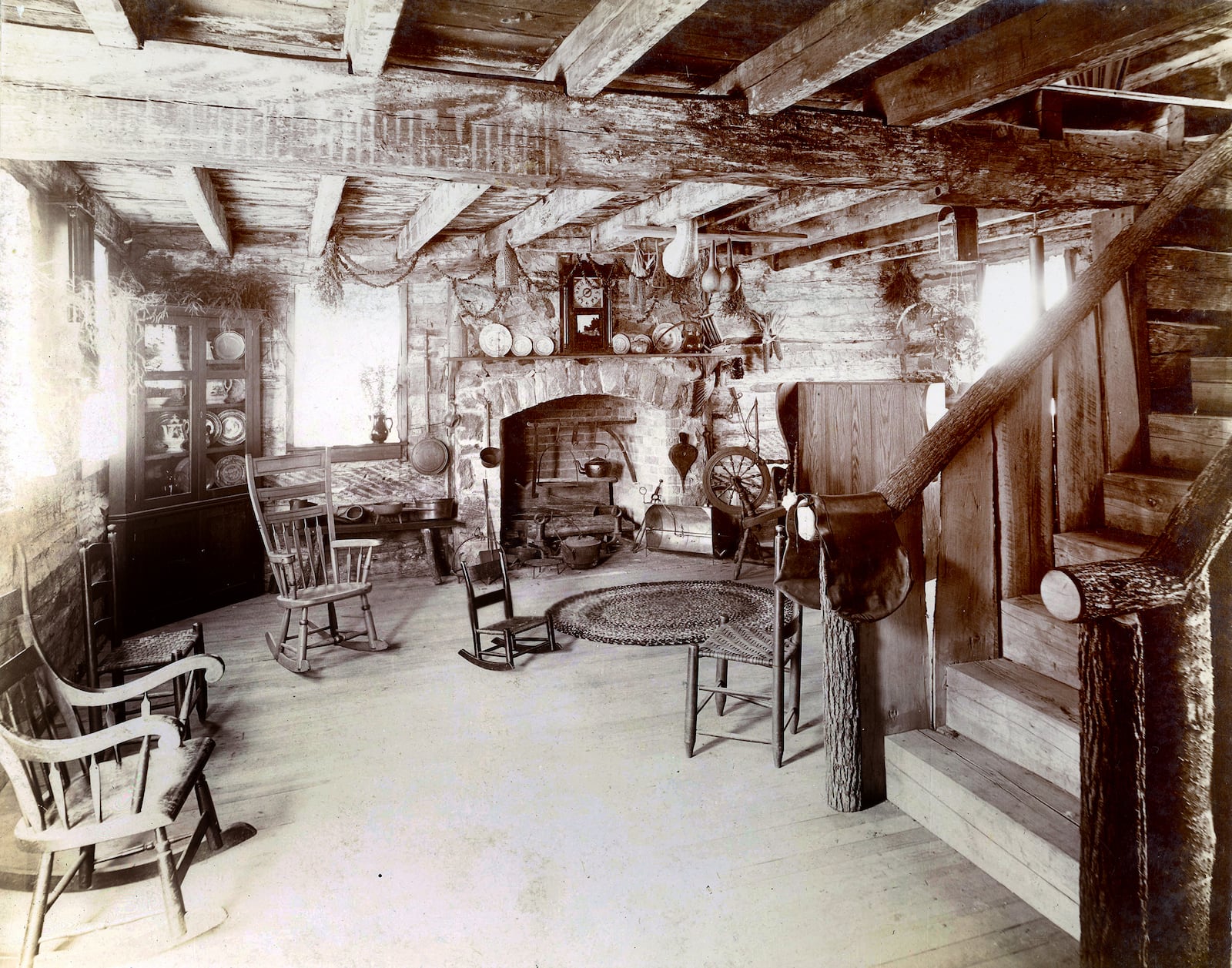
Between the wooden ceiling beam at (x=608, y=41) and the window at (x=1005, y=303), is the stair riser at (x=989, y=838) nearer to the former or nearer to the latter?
the wooden ceiling beam at (x=608, y=41)

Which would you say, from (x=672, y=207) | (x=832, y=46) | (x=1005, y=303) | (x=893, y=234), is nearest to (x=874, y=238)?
(x=893, y=234)

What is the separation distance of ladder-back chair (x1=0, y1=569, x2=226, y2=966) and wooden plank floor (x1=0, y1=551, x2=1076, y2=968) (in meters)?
0.13

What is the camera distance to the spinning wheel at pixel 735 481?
6.34m

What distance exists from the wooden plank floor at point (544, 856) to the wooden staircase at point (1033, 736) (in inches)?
5.4

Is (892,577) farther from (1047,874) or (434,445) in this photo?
(434,445)

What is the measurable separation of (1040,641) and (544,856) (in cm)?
169

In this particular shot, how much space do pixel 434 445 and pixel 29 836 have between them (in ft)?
14.7

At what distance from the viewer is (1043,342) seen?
2.43 metres

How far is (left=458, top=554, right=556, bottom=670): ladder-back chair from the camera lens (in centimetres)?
408

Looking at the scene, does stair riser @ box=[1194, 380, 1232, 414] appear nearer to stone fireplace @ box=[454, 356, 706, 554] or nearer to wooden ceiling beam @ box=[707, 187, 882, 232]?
wooden ceiling beam @ box=[707, 187, 882, 232]

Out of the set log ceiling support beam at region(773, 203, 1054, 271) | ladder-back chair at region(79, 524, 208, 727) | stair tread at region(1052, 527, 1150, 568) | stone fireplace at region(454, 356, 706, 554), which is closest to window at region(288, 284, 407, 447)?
stone fireplace at region(454, 356, 706, 554)

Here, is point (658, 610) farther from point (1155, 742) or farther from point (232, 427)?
point (1155, 742)

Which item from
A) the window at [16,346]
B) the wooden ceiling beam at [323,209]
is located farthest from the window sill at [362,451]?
→ the window at [16,346]

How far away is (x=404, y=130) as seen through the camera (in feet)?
7.45
